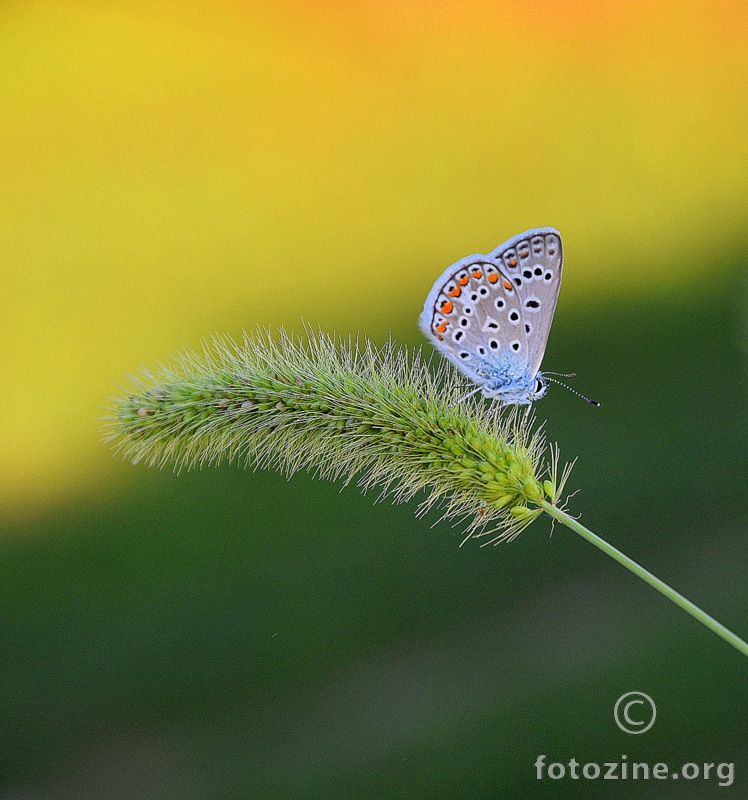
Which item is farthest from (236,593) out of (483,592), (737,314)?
(737,314)

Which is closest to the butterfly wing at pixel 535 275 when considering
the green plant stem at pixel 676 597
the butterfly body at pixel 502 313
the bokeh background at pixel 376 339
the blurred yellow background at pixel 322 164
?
the butterfly body at pixel 502 313

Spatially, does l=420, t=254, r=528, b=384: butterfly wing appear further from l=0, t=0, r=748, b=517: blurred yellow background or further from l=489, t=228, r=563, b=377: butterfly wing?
l=0, t=0, r=748, b=517: blurred yellow background

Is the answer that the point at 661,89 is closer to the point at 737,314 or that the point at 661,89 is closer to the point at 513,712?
the point at 737,314

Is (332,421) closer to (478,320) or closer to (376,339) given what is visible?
(478,320)

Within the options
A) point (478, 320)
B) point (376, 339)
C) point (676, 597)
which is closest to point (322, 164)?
point (376, 339)

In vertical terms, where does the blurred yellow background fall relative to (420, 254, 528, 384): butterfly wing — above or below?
above

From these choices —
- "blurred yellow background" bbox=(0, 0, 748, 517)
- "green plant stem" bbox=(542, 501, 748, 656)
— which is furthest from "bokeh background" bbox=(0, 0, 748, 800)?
"green plant stem" bbox=(542, 501, 748, 656)
